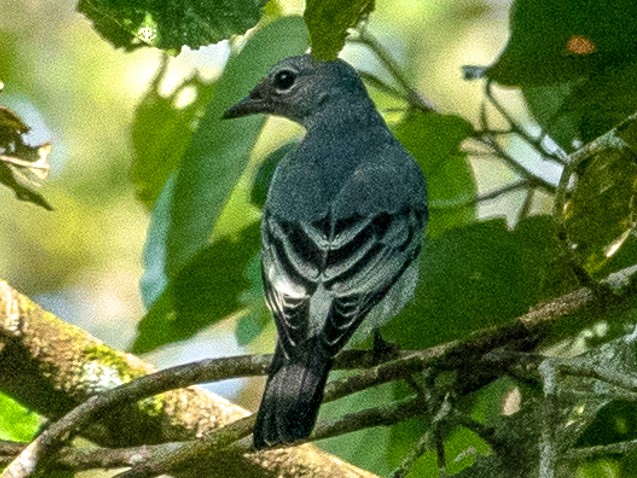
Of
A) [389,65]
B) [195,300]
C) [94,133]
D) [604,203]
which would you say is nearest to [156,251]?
[195,300]

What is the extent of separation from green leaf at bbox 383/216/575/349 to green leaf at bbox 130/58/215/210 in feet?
3.31

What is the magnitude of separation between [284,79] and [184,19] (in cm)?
288

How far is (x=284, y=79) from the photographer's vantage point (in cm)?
532

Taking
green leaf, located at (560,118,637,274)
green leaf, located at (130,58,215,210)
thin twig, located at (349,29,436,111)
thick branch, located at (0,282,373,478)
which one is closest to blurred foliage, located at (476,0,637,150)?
green leaf, located at (560,118,637,274)

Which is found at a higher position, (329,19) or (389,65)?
(389,65)

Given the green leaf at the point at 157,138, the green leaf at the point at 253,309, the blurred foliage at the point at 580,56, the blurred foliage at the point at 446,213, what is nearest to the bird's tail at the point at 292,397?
the blurred foliage at the point at 446,213

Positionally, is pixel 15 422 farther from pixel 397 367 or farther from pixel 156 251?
pixel 397 367

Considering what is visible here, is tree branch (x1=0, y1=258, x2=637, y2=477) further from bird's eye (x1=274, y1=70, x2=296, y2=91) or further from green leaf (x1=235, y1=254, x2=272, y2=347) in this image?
bird's eye (x1=274, y1=70, x2=296, y2=91)

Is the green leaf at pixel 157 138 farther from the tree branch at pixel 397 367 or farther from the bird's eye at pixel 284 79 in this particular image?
the tree branch at pixel 397 367

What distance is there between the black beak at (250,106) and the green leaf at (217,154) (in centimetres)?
7

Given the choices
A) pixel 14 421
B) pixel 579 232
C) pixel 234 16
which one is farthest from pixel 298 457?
pixel 234 16

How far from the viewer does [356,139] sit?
475 centimetres

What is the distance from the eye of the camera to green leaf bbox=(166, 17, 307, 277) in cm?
343

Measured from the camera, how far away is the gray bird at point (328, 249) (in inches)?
125
